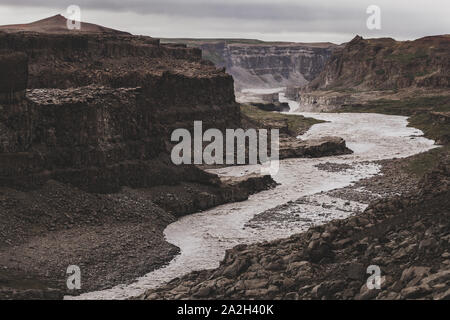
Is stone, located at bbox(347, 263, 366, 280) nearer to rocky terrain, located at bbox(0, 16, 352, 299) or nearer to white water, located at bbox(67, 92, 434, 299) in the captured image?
white water, located at bbox(67, 92, 434, 299)

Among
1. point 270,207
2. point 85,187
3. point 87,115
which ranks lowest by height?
point 270,207

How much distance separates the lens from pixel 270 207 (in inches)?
3236

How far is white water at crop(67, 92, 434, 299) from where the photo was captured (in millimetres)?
60719

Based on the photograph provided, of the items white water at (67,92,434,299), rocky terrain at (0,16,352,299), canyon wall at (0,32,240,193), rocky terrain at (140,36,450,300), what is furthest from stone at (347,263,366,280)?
canyon wall at (0,32,240,193)

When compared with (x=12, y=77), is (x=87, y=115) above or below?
below

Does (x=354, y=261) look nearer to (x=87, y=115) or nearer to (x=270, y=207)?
(x=270, y=207)

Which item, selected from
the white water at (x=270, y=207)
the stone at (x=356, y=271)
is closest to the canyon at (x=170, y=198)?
the stone at (x=356, y=271)

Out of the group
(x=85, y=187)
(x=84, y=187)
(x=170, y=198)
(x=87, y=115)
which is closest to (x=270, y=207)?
(x=170, y=198)

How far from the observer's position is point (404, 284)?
4212 cm

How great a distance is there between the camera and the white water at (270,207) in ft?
199

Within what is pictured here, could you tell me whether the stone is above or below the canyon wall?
below

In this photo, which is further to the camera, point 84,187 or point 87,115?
point 87,115

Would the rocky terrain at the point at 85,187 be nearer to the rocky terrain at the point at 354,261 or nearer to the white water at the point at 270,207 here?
the white water at the point at 270,207

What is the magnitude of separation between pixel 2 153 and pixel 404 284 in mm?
42339
